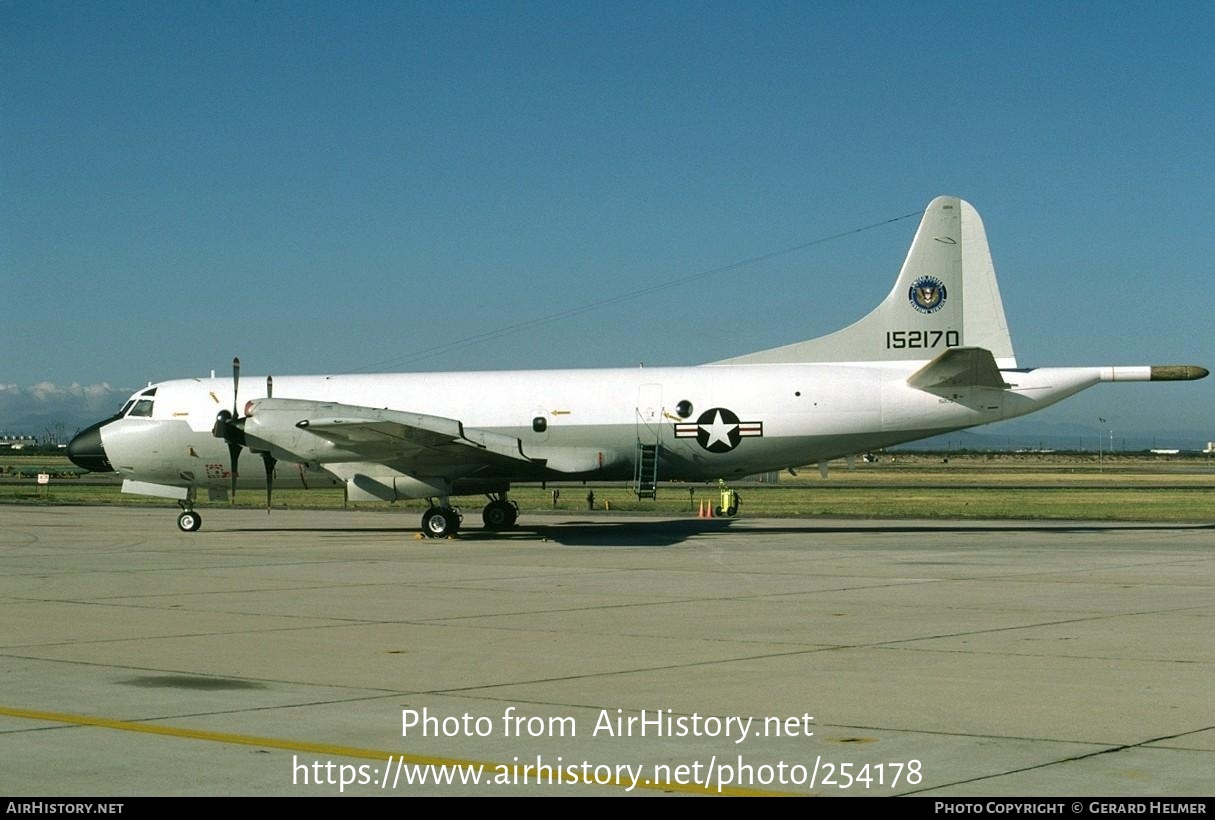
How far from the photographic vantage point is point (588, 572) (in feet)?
71.2

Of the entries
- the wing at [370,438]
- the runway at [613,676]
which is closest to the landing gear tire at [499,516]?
the wing at [370,438]

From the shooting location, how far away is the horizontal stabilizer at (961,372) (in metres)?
28.4

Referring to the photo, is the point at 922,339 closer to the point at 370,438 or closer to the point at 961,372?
the point at 961,372

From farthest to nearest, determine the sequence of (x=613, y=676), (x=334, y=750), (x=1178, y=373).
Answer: (x=1178, y=373) → (x=613, y=676) → (x=334, y=750)

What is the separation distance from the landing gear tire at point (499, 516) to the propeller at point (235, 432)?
18.4 feet

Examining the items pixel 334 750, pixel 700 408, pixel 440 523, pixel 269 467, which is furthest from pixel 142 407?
pixel 334 750

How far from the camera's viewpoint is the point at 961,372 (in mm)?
28953

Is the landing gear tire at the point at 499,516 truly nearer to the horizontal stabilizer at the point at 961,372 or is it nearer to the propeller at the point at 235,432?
the propeller at the point at 235,432

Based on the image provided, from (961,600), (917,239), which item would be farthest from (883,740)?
(917,239)

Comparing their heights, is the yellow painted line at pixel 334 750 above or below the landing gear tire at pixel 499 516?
below

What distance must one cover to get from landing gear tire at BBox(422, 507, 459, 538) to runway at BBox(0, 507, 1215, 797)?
22.0 feet

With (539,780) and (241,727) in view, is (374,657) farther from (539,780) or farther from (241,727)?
(539,780)

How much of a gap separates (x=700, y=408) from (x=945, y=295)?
6.48m

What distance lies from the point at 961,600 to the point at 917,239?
1515cm
